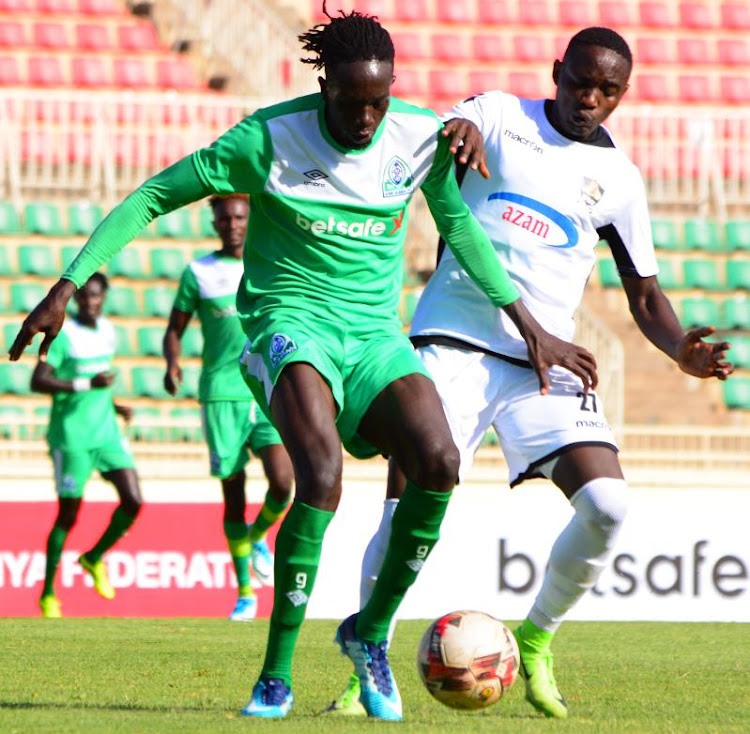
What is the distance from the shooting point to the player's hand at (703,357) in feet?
19.9

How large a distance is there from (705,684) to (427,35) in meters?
15.9

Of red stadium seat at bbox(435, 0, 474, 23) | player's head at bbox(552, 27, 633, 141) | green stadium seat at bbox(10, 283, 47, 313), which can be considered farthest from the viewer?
red stadium seat at bbox(435, 0, 474, 23)

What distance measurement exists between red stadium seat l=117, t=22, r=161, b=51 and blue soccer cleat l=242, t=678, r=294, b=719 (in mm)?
16202

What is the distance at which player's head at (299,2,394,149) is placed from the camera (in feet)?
17.2

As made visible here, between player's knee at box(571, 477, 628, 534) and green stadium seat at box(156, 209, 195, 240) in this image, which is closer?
player's knee at box(571, 477, 628, 534)

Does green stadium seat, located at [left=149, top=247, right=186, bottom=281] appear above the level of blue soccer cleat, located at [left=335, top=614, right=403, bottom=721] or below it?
below

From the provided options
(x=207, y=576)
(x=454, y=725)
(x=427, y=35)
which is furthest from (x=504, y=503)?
(x=427, y=35)

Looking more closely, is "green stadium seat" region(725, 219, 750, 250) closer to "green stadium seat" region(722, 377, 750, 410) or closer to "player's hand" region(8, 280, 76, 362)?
"green stadium seat" region(722, 377, 750, 410)

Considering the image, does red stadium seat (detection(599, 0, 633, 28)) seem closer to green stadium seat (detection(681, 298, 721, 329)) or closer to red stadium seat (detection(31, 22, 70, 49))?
green stadium seat (detection(681, 298, 721, 329))

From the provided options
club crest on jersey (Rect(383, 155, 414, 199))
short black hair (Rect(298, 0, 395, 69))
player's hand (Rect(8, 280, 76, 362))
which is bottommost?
player's hand (Rect(8, 280, 76, 362))

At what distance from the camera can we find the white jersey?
20.6ft

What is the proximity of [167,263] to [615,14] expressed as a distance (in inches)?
358

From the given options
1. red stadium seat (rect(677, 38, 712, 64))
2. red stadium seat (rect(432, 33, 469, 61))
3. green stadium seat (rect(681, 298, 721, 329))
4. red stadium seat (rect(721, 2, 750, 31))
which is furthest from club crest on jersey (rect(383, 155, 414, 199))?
red stadium seat (rect(721, 2, 750, 31))

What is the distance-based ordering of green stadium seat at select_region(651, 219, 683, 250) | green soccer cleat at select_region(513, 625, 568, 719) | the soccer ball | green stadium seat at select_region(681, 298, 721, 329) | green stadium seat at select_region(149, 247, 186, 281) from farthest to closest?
green stadium seat at select_region(651, 219, 683, 250), green stadium seat at select_region(681, 298, 721, 329), green stadium seat at select_region(149, 247, 186, 281), green soccer cleat at select_region(513, 625, 568, 719), the soccer ball
